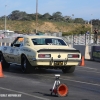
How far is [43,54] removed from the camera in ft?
48.0

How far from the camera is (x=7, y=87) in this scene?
11.3 m

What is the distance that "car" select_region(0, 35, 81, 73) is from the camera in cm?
1470

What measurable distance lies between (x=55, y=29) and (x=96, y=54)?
96.6 metres

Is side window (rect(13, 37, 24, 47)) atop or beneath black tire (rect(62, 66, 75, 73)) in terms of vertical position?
atop

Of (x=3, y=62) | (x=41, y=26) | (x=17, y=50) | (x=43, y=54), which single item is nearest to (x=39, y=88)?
(x=43, y=54)

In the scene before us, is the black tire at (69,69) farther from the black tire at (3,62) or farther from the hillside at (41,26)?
the hillside at (41,26)

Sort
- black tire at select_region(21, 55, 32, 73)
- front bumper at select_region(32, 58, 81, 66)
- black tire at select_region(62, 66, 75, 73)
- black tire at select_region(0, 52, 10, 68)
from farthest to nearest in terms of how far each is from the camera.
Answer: black tire at select_region(0, 52, 10, 68) < black tire at select_region(62, 66, 75, 73) < black tire at select_region(21, 55, 32, 73) < front bumper at select_region(32, 58, 81, 66)

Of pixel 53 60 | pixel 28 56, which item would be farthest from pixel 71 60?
pixel 28 56

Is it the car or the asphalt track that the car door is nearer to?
the car

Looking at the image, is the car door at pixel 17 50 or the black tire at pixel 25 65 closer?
the black tire at pixel 25 65

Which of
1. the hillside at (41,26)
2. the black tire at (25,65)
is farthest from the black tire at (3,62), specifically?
the hillside at (41,26)

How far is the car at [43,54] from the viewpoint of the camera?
14.7m

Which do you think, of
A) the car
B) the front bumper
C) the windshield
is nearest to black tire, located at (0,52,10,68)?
the car

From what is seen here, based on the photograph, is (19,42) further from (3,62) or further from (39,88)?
(39,88)
